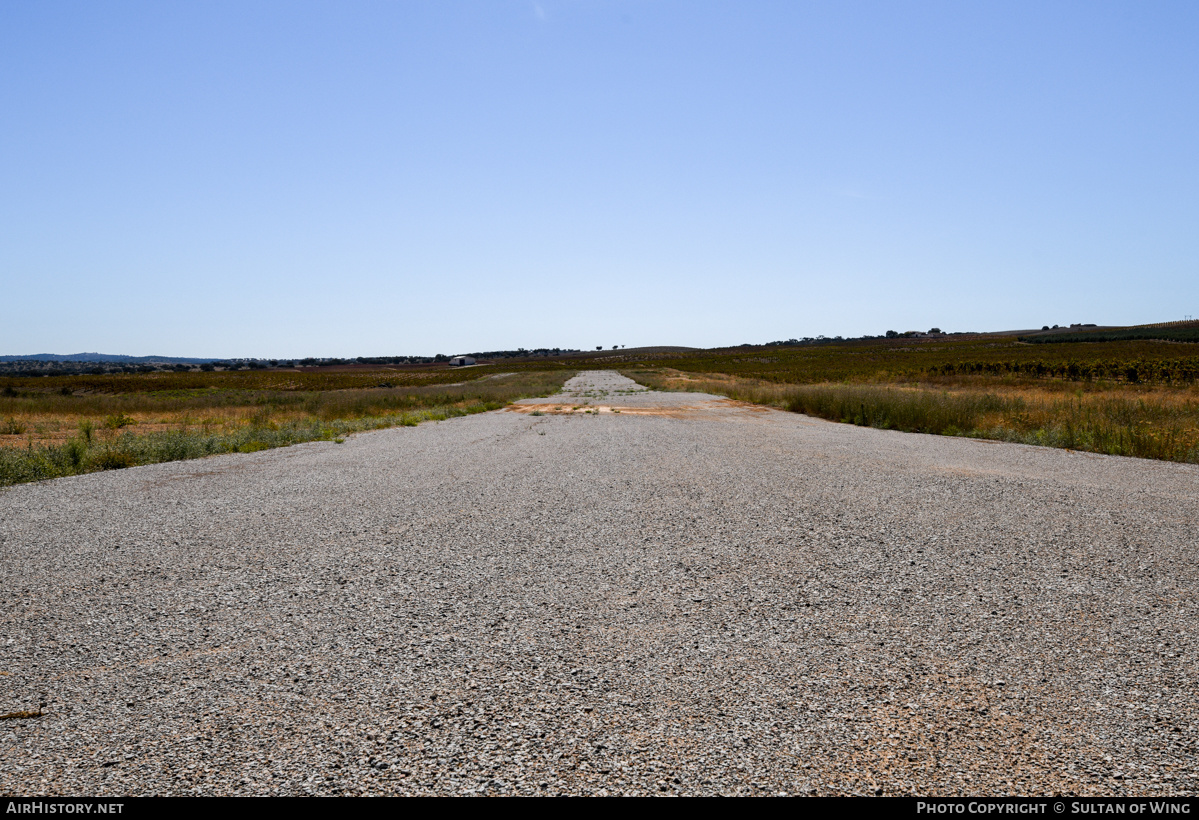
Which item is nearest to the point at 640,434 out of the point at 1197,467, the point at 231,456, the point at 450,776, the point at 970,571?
the point at 231,456

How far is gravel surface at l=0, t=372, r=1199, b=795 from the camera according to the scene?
8.88 feet

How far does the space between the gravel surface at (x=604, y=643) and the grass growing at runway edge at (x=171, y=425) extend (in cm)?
382

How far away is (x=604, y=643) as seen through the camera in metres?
3.83

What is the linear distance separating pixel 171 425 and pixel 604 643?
26.3 m

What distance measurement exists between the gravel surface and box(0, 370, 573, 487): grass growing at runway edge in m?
3.82

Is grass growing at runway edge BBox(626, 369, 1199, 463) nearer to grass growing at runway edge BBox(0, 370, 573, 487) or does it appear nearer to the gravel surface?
the gravel surface

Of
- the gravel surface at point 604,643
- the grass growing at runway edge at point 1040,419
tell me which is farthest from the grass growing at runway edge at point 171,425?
the grass growing at runway edge at point 1040,419

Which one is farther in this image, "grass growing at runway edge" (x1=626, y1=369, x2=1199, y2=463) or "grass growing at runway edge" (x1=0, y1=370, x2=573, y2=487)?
"grass growing at runway edge" (x1=626, y1=369, x2=1199, y2=463)

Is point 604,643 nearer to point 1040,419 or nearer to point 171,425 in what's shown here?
point 1040,419

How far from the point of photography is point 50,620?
4.18m

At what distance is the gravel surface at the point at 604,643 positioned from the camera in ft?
8.88

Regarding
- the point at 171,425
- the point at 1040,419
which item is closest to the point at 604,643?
the point at 1040,419

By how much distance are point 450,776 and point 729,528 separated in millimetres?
4292

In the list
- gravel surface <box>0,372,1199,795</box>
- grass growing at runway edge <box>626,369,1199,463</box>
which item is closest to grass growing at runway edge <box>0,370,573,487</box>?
gravel surface <box>0,372,1199,795</box>
